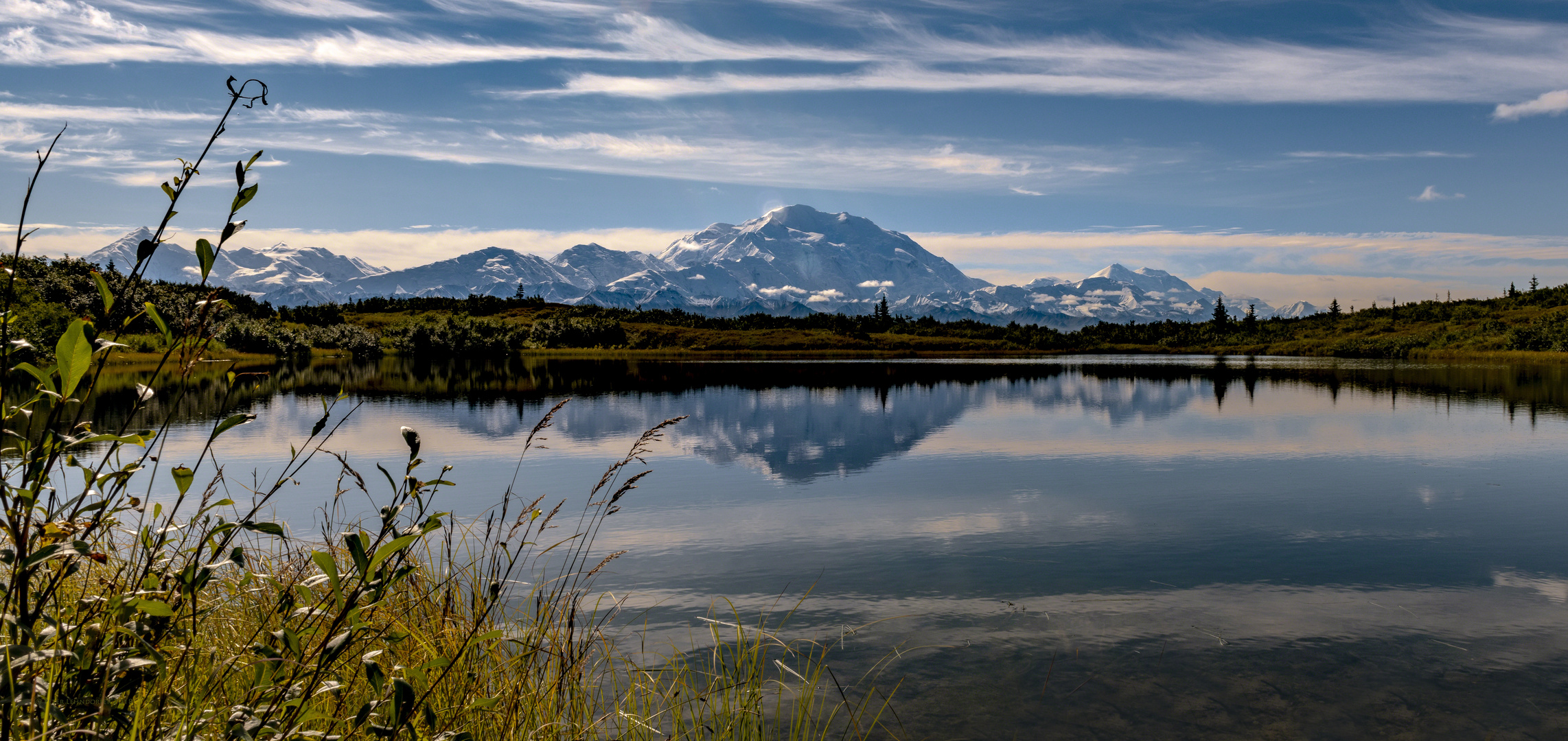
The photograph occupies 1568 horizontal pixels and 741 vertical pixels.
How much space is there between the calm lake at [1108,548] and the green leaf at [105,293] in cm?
870

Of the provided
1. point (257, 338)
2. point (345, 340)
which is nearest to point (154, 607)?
point (257, 338)

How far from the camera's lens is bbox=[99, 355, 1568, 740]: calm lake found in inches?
421

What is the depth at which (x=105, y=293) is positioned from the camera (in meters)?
2.97

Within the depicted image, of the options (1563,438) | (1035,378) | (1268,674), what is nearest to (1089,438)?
(1563,438)

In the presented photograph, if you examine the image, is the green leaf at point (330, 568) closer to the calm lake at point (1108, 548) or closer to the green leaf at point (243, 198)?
the green leaf at point (243, 198)

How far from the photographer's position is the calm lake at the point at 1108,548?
35.1 ft

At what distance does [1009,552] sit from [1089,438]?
2390cm

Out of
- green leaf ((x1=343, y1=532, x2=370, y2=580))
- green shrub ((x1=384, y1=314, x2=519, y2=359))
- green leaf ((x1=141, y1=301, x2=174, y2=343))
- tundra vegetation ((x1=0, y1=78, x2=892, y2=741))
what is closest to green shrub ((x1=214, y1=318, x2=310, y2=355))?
green shrub ((x1=384, y1=314, x2=519, y2=359))

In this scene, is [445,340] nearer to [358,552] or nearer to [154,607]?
[154,607]

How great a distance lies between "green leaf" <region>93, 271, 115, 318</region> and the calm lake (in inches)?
342

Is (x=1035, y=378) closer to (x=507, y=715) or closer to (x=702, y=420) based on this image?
(x=702, y=420)

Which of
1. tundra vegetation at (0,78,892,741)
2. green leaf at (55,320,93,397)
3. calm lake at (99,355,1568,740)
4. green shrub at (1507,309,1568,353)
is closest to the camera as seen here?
green leaf at (55,320,93,397)

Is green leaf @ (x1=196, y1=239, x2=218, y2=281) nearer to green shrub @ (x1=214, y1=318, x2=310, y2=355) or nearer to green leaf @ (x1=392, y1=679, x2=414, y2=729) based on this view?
green leaf @ (x1=392, y1=679, x2=414, y2=729)

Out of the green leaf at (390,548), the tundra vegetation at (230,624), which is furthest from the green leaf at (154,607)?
the green leaf at (390,548)
